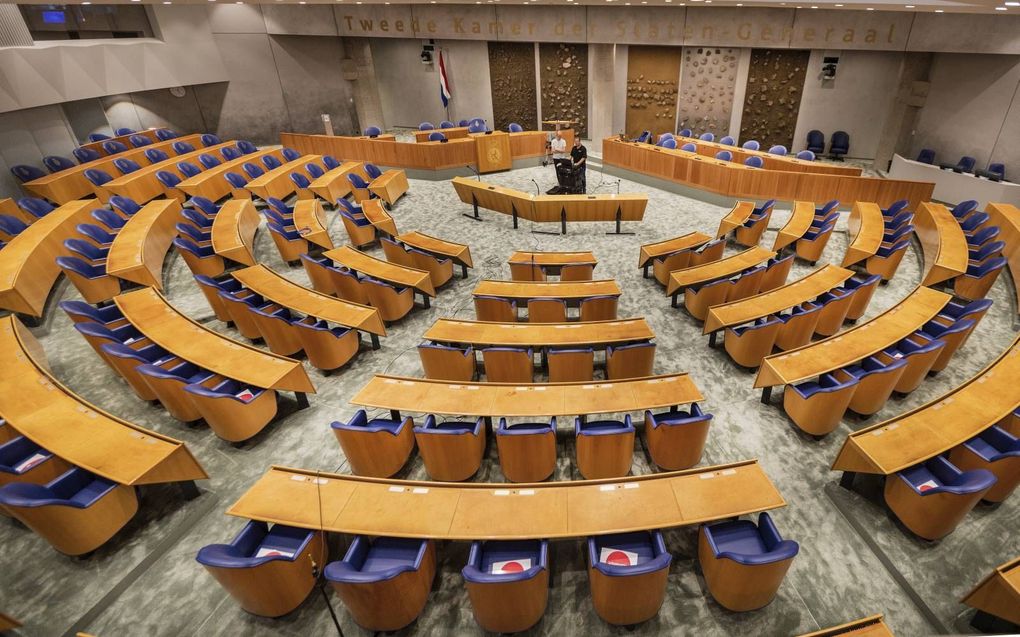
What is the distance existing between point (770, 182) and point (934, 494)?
29.3ft

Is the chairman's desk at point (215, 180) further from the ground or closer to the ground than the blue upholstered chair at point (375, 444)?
further from the ground

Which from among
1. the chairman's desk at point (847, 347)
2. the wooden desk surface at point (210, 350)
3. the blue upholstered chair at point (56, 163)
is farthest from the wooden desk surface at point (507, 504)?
the blue upholstered chair at point (56, 163)

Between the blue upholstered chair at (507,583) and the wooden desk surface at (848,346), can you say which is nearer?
the blue upholstered chair at (507,583)

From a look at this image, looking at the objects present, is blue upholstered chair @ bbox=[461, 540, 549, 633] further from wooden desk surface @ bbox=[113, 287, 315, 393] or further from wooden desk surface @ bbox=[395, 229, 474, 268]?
wooden desk surface @ bbox=[395, 229, 474, 268]

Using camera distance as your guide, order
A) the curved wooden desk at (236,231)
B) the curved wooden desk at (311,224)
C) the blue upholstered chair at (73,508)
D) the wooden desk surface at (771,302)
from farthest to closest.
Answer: the curved wooden desk at (311,224) < the curved wooden desk at (236,231) < the wooden desk surface at (771,302) < the blue upholstered chair at (73,508)

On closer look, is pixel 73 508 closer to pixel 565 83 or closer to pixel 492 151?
pixel 492 151

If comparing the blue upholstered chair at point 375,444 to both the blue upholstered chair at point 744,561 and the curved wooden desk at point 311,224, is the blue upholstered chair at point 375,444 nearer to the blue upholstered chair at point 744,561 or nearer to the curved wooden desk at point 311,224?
the blue upholstered chair at point 744,561

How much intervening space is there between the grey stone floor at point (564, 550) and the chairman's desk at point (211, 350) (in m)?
0.67

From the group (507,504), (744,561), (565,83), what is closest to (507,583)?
(507,504)

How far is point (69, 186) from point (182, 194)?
7.40 ft

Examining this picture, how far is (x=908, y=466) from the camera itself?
4117mm

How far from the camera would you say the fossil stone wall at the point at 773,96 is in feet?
47.8

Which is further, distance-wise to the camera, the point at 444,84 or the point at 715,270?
the point at 444,84

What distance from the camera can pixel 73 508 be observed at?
3943 millimetres
